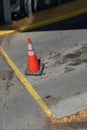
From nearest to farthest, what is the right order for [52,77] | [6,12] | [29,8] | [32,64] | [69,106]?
[69,106], [52,77], [32,64], [6,12], [29,8]

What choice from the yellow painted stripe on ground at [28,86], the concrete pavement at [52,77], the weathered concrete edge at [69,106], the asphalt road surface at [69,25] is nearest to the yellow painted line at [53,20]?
the asphalt road surface at [69,25]

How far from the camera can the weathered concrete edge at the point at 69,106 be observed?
281 inches

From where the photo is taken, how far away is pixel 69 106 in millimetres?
7320

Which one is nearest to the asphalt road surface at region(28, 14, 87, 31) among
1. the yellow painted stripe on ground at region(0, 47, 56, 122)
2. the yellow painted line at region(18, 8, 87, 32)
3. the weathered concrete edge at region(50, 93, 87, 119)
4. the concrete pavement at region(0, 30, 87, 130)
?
the yellow painted line at region(18, 8, 87, 32)

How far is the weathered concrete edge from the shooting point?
23.4ft

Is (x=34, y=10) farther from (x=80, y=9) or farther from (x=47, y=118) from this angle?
(x=47, y=118)

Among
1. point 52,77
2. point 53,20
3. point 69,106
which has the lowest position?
point 53,20

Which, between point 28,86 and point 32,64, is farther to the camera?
point 32,64

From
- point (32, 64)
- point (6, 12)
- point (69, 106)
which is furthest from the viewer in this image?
point (6, 12)

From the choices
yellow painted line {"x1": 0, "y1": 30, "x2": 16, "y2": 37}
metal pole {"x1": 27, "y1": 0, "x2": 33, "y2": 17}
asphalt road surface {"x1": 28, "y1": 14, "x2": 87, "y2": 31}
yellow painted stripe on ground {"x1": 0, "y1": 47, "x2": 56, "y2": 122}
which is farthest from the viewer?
metal pole {"x1": 27, "y1": 0, "x2": 33, "y2": 17}

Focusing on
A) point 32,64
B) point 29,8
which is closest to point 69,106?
point 32,64

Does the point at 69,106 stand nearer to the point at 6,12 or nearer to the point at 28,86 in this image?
the point at 28,86

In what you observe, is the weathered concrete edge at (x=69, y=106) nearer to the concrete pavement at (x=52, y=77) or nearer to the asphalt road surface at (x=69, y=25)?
the concrete pavement at (x=52, y=77)

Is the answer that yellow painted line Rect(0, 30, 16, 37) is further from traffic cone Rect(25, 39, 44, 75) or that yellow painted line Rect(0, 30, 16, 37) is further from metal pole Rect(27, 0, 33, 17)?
traffic cone Rect(25, 39, 44, 75)
